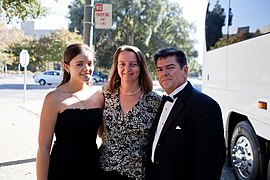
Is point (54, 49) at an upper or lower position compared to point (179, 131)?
upper

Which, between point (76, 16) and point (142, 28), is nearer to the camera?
point (142, 28)

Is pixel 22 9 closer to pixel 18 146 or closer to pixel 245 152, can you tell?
pixel 18 146

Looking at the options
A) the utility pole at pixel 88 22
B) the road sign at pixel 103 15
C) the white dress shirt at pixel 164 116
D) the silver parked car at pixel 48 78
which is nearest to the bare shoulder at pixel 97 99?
the white dress shirt at pixel 164 116

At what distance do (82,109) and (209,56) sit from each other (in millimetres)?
4459

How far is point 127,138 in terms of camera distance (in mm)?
2529

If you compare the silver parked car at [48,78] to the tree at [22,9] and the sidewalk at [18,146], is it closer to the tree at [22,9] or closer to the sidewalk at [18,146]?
the sidewalk at [18,146]

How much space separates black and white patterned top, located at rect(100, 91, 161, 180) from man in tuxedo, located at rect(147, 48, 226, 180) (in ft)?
0.56

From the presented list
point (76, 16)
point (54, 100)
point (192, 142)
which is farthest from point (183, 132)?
point (76, 16)

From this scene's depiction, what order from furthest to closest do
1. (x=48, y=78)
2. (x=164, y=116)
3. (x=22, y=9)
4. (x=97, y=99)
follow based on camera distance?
(x=48, y=78) → (x=22, y=9) → (x=97, y=99) → (x=164, y=116)

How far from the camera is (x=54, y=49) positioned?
3559 cm

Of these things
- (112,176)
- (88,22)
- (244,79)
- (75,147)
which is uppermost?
(88,22)

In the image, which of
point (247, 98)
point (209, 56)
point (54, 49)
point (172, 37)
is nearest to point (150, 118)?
point (247, 98)

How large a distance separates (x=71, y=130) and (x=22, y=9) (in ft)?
14.2

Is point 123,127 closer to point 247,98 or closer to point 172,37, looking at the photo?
point 247,98
